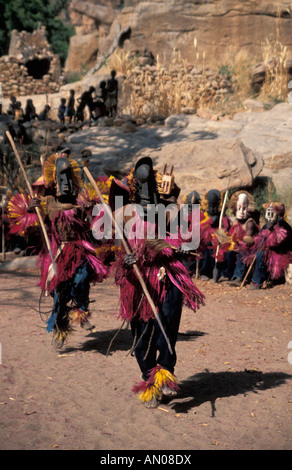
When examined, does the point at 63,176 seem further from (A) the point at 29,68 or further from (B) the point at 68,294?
(A) the point at 29,68

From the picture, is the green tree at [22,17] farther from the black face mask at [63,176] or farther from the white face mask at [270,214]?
the black face mask at [63,176]

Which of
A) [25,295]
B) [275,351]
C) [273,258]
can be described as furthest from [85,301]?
[273,258]

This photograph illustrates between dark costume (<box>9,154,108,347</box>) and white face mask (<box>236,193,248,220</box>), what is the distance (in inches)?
169

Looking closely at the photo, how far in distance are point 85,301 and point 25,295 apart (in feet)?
9.31

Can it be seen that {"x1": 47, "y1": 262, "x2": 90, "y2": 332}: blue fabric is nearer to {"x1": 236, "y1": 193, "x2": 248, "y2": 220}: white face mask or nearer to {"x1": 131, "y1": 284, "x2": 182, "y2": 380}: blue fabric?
{"x1": 131, "y1": 284, "x2": 182, "y2": 380}: blue fabric

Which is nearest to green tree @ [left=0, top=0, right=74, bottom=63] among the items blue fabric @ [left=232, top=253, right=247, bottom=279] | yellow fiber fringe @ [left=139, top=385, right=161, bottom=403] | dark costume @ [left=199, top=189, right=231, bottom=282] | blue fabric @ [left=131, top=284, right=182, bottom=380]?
dark costume @ [left=199, top=189, right=231, bottom=282]

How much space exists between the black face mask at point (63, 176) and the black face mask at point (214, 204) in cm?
445

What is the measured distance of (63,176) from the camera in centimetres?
639

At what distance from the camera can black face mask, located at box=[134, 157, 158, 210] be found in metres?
4.89

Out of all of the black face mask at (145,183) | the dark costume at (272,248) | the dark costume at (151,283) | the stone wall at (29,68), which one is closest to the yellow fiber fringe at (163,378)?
the dark costume at (151,283)

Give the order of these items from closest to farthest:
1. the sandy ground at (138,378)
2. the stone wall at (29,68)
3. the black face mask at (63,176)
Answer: the sandy ground at (138,378)
the black face mask at (63,176)
the stone wall at (29,68)

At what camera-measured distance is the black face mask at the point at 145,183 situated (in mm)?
4887

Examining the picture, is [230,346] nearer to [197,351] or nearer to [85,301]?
[197,351]

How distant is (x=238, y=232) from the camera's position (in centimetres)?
1043
